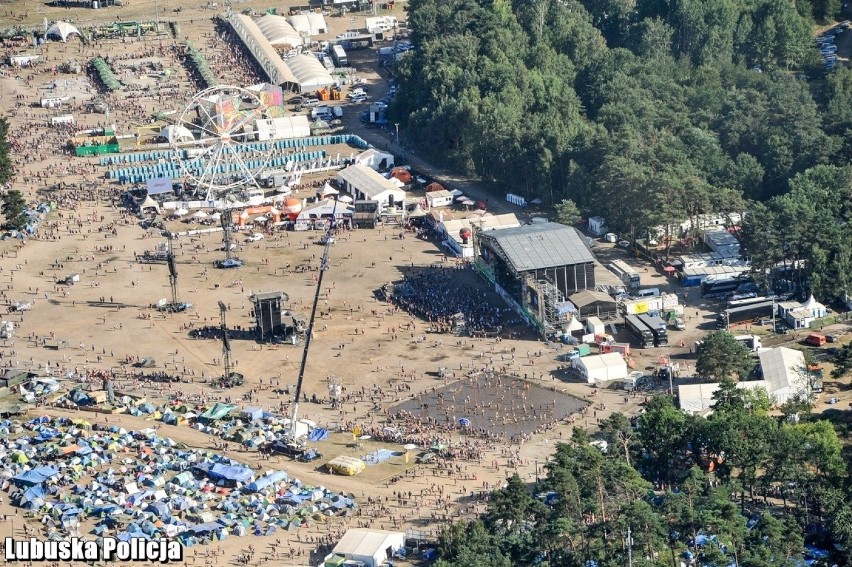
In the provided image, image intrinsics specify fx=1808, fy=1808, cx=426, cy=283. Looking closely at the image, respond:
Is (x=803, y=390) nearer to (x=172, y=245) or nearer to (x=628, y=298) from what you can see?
(x=628, y=298)

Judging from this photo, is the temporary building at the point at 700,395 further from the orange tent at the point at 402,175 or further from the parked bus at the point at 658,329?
the orange tent at the point at 402,175

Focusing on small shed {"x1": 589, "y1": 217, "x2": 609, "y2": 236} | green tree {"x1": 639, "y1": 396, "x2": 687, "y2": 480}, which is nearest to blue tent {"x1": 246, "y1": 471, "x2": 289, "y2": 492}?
green tree {"x1": 639, "y1": 396, "x2": 687, "y2": 480}

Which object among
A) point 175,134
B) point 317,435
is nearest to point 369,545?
point 317,435

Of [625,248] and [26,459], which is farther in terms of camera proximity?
[625,248]

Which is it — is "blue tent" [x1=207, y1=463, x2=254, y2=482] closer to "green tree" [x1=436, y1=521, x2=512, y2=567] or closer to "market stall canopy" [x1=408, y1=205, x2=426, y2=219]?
"green tree" [x1=436, y1=521, x2=512, y2=567]

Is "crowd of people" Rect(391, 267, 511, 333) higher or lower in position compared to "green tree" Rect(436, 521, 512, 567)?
lower

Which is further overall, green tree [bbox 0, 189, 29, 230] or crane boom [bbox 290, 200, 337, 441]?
green tree [bbox 0, 189, 29, 230]

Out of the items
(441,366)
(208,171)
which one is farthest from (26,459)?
(208,171)
